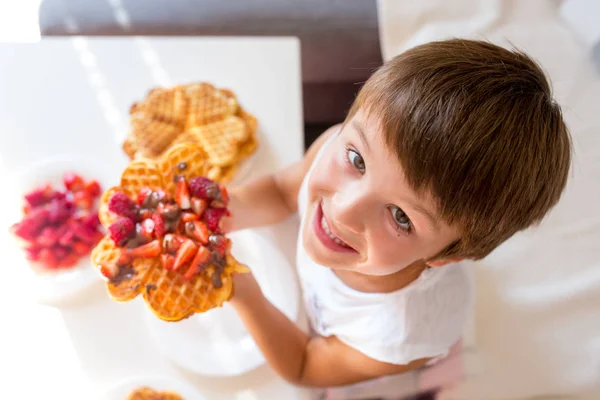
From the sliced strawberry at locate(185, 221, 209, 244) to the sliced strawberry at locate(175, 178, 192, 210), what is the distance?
28 millimetres

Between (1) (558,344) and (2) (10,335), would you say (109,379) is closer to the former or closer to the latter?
(2) (10,335)

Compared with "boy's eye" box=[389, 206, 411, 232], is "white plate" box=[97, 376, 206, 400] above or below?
below

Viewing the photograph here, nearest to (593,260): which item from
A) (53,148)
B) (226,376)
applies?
(226,376)

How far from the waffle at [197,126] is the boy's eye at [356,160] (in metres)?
0.37

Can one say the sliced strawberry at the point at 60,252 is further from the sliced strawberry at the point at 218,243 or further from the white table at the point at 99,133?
the sliced strawberry at the point at 218,243

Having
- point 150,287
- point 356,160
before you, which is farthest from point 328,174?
point 150,287

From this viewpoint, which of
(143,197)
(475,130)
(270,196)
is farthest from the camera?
(270,196)

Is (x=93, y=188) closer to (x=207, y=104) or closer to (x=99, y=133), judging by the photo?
(x=99, y=133)

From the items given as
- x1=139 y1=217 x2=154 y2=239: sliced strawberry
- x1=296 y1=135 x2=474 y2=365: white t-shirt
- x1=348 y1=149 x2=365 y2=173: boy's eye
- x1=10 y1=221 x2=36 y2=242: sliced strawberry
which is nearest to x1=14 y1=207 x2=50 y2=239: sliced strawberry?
x1=10 y1=221 x2=36 y2=242: sliced strawberry

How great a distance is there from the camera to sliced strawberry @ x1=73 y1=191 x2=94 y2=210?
93 cm

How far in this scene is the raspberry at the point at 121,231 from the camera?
0.71 metres

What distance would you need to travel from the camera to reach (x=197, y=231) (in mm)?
721

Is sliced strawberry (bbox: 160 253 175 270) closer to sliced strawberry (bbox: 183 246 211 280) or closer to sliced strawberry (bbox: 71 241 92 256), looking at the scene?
sliced strawberry (bbox: 183 246 211 280)

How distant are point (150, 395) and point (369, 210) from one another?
0.45m
